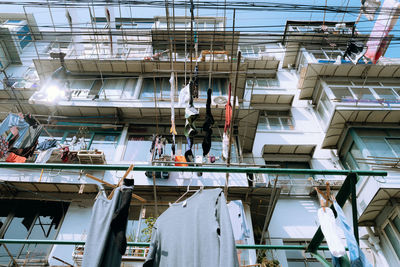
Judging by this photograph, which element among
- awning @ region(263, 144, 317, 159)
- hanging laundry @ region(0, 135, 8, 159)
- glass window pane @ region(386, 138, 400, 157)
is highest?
awning @ region(263, 144, 317, 159)

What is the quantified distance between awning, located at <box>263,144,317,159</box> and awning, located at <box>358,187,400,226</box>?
495 cm

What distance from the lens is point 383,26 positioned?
11.9m

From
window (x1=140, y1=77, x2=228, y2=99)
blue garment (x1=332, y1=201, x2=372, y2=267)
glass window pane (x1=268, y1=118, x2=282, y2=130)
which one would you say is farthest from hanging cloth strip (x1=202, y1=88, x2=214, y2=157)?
glass window pane (x1=268, y1=118, x2=282, y2=130)

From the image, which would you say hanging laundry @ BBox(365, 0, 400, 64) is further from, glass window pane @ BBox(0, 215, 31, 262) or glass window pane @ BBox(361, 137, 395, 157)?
glass window pane @ BBox(0, 215, 31, 262)

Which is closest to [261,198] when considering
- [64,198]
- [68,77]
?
[64,198]

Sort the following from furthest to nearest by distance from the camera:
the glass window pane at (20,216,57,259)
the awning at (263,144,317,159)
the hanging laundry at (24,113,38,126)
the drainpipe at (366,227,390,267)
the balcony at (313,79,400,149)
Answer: the awning at (263,144,317,159) < the balcony at (313,79,400,149) < the hanging laundry at (24,113,38,126) < the drainpipe at (366,227,390,267) < the glass window pane at (20,216,57,259)

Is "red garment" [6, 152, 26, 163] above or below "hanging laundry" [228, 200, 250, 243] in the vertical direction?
above

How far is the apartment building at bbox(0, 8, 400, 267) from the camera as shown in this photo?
393 inches

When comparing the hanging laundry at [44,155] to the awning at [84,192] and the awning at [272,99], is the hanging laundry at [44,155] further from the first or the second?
the awning at [272,99]

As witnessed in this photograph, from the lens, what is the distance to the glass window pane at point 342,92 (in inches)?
580

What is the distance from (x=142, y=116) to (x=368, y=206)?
11090 millimetres

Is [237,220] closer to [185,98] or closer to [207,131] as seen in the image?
[207,131]

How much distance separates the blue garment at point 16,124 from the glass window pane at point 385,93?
18573mm

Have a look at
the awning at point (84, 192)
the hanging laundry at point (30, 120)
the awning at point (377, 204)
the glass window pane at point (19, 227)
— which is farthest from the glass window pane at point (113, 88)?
the awning at point (377, 204)
